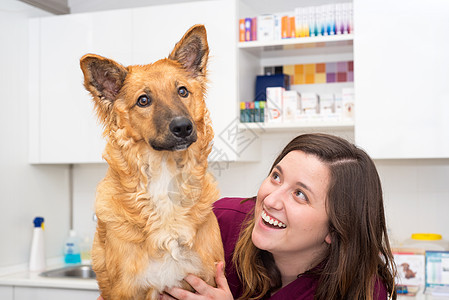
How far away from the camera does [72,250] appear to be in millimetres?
3430

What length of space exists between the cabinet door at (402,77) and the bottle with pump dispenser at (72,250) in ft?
6.17

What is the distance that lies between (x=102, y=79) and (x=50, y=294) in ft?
5.95

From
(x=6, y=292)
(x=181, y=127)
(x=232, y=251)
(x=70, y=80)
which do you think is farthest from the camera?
(x=70, y=80)

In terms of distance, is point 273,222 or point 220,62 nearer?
point 273,222

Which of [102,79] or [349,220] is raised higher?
[102,79]

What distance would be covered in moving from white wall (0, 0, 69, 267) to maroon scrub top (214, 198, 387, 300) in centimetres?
164

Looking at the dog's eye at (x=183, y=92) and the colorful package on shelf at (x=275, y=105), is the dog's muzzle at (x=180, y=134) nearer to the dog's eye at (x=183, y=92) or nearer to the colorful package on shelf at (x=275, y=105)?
the dog's eye at (x=183, y=92)

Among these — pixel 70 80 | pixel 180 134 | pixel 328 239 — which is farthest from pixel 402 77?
pixel 70 80

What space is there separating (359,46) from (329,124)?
0.42 metres

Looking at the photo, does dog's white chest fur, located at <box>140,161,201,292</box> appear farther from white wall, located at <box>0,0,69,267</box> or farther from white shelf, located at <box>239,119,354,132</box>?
white wall, located at <box>0,0,69,267</box>

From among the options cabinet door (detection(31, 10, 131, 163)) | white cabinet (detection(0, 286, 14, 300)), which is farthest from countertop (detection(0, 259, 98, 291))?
cabinet door (detection(31, 10, 131, 163))

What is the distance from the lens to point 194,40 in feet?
4.91

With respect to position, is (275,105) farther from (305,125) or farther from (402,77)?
(402,77)

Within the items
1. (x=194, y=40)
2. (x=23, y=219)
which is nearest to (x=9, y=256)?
(x=23, y=219)
